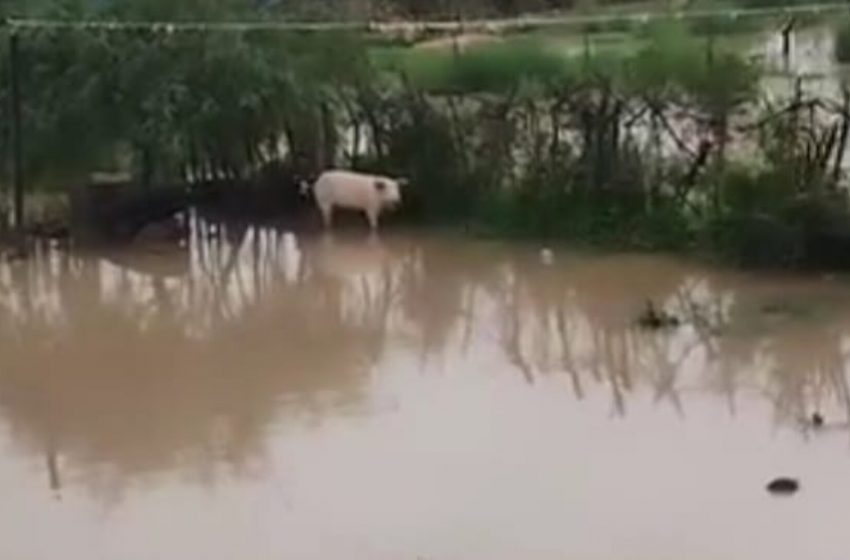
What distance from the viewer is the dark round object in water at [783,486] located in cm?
615

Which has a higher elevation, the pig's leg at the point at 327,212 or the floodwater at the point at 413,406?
the pig's leg at the point at 327,212

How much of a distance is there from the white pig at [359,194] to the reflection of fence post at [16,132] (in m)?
1.63

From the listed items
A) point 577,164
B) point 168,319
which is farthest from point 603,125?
point 168,319

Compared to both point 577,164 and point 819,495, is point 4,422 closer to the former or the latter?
point 819,495

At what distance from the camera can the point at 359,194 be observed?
10352 mm

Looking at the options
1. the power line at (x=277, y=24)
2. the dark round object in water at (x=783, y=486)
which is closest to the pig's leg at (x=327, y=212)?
the power line at (x=277, y=24)

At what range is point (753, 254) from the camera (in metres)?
9.27

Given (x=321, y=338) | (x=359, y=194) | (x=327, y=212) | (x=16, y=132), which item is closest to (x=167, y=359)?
(x=321, y=338)

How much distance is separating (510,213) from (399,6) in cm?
312

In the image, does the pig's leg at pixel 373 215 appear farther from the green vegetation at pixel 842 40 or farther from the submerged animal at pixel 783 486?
the submerged animal at pixel 783 486

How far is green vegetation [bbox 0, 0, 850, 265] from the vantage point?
31.8 feet

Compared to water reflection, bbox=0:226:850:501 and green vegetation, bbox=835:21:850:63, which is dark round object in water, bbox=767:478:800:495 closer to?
water reflection, bbox=0:226:850:501

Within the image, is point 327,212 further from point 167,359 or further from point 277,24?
point 167,359

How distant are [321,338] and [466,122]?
2447 millimetres
